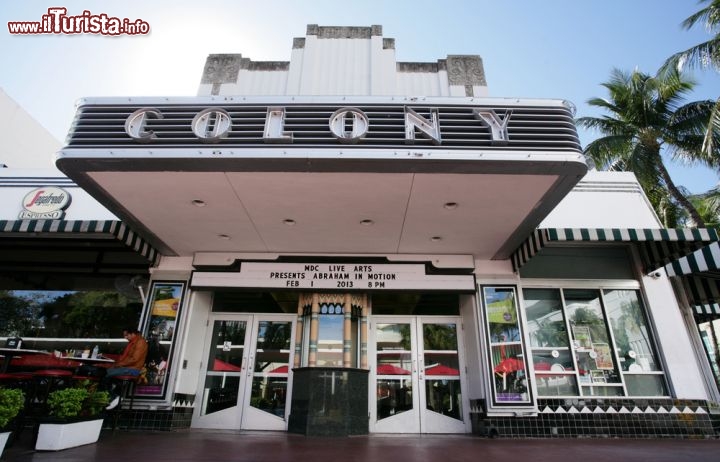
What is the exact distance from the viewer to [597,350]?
6625 mm

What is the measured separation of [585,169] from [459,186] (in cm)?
141

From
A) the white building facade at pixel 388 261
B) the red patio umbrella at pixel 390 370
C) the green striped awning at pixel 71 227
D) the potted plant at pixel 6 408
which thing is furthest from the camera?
the red patio umbrella at pixel 390 370

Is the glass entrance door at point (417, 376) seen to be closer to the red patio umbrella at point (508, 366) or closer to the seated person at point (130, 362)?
the red patio umbrella at point (508, 366)

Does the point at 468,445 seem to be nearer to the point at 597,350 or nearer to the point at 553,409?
the point at 553,409

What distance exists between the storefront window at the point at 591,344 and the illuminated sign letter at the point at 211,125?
570 centimetres

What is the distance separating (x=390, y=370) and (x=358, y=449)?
252 cm

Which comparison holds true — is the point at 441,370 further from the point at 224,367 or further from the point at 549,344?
the point at 224,367

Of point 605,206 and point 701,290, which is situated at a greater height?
point 605,206

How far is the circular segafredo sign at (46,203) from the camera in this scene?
7117 mm

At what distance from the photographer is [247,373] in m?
7.00

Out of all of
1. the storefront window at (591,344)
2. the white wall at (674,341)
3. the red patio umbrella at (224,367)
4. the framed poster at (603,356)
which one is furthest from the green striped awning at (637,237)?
the red patio umbrella at (224,367)

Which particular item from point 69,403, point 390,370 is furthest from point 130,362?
point 390,370

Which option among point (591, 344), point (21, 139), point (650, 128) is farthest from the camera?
point (650, 128)

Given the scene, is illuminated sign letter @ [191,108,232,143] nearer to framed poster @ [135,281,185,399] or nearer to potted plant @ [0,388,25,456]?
potted plant @ [0,388,25,456]
